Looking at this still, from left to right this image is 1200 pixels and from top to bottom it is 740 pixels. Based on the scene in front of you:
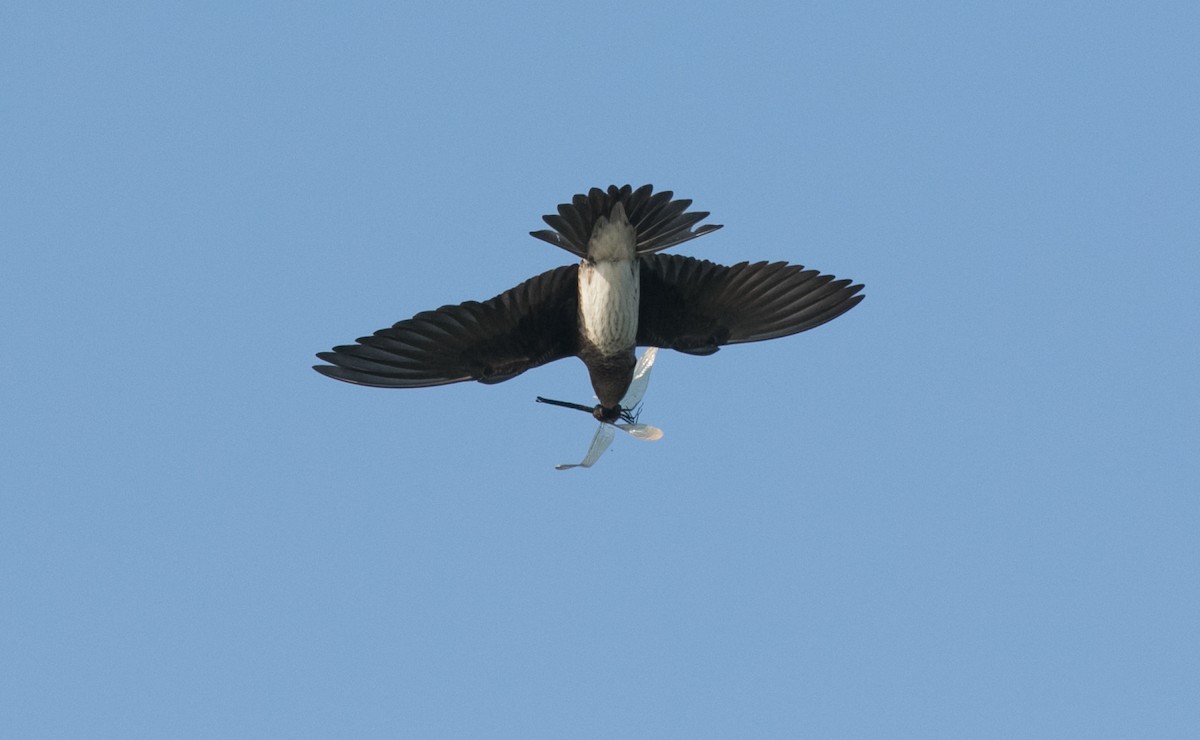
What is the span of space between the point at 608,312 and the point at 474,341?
45.9 inches

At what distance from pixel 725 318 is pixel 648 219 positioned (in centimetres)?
177

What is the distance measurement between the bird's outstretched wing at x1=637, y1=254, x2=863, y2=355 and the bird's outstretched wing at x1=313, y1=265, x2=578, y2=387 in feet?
2.47

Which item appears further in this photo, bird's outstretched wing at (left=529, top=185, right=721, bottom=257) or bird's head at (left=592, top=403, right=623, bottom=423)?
bird's head at (left=592, top=403, right=623, bottom=423)

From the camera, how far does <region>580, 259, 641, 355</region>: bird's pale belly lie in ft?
59.1

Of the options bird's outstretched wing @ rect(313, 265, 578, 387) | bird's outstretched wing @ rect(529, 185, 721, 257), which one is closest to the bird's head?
bird's outstretched wing @ rect(313, 265, 578, 387)

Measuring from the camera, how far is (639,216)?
57.5 ft

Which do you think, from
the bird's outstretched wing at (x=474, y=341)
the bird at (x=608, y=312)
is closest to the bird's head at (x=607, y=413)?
the bird at (x=608, y=312)

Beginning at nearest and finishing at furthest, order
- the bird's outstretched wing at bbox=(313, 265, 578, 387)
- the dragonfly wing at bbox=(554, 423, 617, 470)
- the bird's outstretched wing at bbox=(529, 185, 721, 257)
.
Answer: the bird's outstretched wing at bbox=(529, 185, 721, 257) → the bird's outstretched wing at bbox=(313, 265, 578, 387) → the dragonfly wing at bbox=(554, 423, 617, 470)

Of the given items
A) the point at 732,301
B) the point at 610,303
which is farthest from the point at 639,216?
the point at 732,301

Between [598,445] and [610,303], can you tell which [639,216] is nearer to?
[610,303]

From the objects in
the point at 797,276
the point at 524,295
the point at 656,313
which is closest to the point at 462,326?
the point at 524,295

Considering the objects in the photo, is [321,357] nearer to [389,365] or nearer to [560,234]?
Answer: [389,365]

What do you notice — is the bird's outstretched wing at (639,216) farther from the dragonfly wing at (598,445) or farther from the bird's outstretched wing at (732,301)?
the dragonfly wing at (598,445)

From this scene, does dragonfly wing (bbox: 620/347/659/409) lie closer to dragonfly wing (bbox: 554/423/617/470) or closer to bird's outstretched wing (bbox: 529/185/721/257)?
dragonfly wing (bbox: 554/423/617/470)
